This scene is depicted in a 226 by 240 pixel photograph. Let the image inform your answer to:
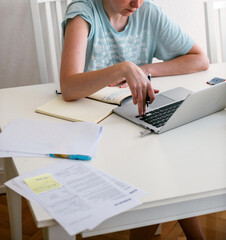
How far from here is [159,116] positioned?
1.17 metres

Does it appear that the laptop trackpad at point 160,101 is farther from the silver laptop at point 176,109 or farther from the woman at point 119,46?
the woman at point 119,46

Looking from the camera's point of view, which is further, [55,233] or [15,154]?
[15,154]

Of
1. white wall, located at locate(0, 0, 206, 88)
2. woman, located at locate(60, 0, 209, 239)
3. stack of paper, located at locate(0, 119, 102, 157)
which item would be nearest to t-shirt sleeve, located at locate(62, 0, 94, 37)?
woman, located at locate(60, 0, 209, 239)

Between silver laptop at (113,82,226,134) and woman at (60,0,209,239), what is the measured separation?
14cm

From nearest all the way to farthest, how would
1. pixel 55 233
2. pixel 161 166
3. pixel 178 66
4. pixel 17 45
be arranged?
1. pixel 55 233
2. pixel 161 166
3. pixel 178 66
4. pixel 17 45

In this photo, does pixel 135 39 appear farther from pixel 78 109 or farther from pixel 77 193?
pixel 77 193

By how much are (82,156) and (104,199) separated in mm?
193

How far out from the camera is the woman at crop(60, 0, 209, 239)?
1346mm

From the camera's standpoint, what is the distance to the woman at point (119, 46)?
1.35 m

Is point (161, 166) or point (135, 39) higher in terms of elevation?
point (135, 39)

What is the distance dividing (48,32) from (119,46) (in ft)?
1.77

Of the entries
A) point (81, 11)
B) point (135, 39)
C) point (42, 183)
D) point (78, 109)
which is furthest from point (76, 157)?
point (135, 39)

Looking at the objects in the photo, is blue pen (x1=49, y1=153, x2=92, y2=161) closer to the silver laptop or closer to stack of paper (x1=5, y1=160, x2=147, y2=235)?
stack of paper (x1=5, y1=160, x2=147, y2=235)

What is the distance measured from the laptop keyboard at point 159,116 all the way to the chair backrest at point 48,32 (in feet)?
3.12
